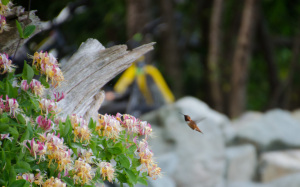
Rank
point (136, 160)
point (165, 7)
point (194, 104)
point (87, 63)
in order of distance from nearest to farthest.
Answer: point (136, 160)
point (87, 63)
point (194, 104)
point (165, 7)

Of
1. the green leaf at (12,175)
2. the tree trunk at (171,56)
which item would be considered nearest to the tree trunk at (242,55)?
the tree trunk at (171,56)

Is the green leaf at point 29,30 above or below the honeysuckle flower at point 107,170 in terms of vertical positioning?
above

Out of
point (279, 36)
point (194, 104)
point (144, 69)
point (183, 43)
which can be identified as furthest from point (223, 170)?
point (279, 36)

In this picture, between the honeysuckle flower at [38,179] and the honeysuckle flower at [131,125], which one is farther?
the honeysuckle flower at [131,125]

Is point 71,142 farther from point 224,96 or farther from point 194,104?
point 224,96

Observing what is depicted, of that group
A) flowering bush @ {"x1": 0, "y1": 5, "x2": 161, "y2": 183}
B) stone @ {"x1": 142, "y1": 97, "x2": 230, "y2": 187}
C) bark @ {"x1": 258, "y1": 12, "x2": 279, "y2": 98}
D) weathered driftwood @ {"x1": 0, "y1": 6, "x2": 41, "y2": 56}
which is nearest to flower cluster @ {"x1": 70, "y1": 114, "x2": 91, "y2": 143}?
flowering bush @ {"x1": 0, "y1": 5, "x2": 161, "y2": 183}

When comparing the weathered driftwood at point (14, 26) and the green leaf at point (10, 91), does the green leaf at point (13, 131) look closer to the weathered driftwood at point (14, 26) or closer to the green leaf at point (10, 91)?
the green leaf at point (10, 91)

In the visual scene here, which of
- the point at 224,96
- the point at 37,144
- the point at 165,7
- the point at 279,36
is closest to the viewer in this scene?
the point at 37,144
